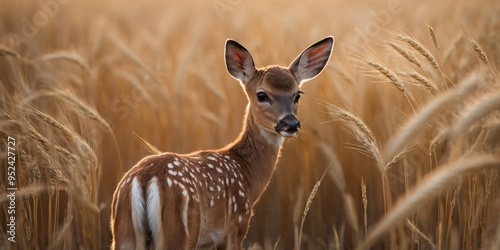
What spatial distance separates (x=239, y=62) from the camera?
20.1 ft

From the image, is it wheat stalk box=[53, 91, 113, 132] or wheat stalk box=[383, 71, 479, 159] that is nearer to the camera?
wheat stalk box=[383, 71, 479, 159]

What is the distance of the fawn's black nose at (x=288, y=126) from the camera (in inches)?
213

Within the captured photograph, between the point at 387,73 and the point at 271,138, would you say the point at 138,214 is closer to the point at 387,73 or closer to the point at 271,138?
the point at 387,73

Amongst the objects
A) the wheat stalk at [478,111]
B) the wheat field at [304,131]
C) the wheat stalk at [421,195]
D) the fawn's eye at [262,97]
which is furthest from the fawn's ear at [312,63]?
the wheat stalk at [421,195]

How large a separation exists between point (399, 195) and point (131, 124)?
9.20 feet

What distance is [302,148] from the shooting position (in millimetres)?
6711

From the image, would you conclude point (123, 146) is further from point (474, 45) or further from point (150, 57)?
point (474, 45)

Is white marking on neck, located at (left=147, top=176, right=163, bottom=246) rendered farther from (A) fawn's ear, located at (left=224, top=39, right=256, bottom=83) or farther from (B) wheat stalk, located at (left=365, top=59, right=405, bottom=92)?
(A) fawn's ear, located at (left=224, top=39, right=256, bottom=83)

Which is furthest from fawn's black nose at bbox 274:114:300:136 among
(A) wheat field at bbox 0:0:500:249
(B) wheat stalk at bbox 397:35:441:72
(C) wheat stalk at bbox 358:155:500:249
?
(C) wheat stalk at bbox 358:155:500:249

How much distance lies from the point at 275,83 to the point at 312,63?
1.77ft

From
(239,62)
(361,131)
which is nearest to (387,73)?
(361,131)

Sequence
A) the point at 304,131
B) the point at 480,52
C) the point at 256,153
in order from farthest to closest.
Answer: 1. the point at 304,131
2. the point at 256,153
3. the point at 480,52

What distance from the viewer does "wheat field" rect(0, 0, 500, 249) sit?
14.4 ft

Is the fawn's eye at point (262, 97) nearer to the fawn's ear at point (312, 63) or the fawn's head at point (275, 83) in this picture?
the fawn's head at point (275, 83)
